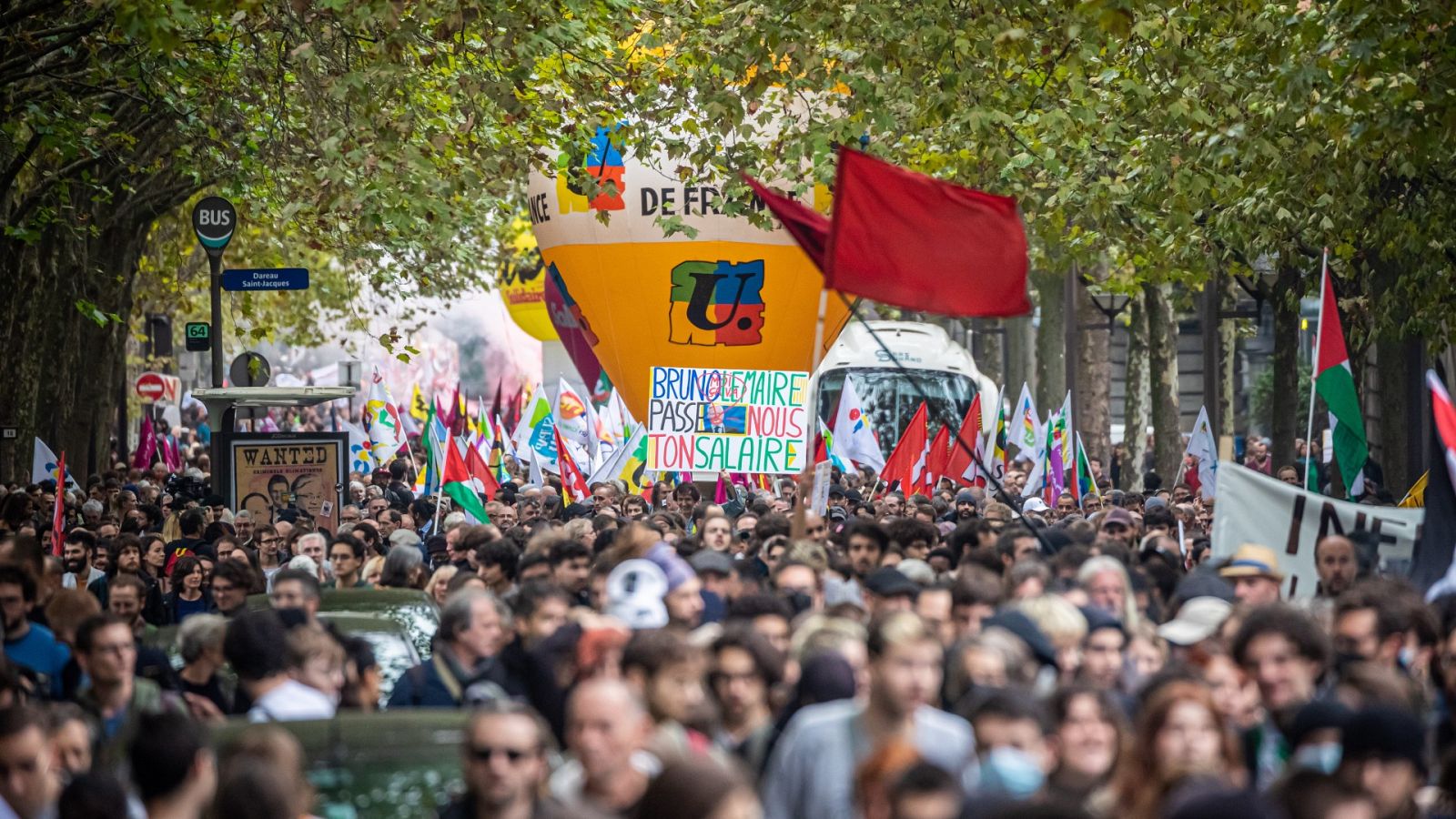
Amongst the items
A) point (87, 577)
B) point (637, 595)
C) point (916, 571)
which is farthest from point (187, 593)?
point (637, 595)

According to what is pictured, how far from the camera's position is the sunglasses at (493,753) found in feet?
18.8

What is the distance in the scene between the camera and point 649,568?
9.15 m

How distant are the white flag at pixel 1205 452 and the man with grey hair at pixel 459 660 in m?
13.6

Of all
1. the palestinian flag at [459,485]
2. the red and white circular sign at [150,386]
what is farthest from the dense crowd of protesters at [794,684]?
the red and white circular sign at [150,386]

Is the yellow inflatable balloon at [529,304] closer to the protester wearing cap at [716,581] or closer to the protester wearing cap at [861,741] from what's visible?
the protester wearing cap at [716,581]

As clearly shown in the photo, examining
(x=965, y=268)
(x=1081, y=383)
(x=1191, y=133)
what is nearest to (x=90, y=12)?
(x=965, y=268)

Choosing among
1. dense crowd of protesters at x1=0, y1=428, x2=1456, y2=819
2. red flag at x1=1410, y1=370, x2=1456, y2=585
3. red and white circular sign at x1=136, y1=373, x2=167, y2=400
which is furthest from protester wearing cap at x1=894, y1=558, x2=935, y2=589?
red and white circular sign at x1=136, y1=373, x2=167, y2=400

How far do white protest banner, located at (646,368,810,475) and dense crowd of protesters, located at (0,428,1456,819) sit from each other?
863cm

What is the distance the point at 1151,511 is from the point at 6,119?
1036 cm

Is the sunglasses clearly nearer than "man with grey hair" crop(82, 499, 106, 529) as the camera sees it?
Yes

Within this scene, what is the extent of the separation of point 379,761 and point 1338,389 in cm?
848

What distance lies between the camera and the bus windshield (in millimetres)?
33438

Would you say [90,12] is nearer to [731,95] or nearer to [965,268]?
[731,95]

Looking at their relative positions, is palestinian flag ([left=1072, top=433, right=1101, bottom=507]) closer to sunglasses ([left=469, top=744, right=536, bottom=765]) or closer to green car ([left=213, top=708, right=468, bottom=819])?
green car ([left=213, top=708, right=468, bottom=819])
